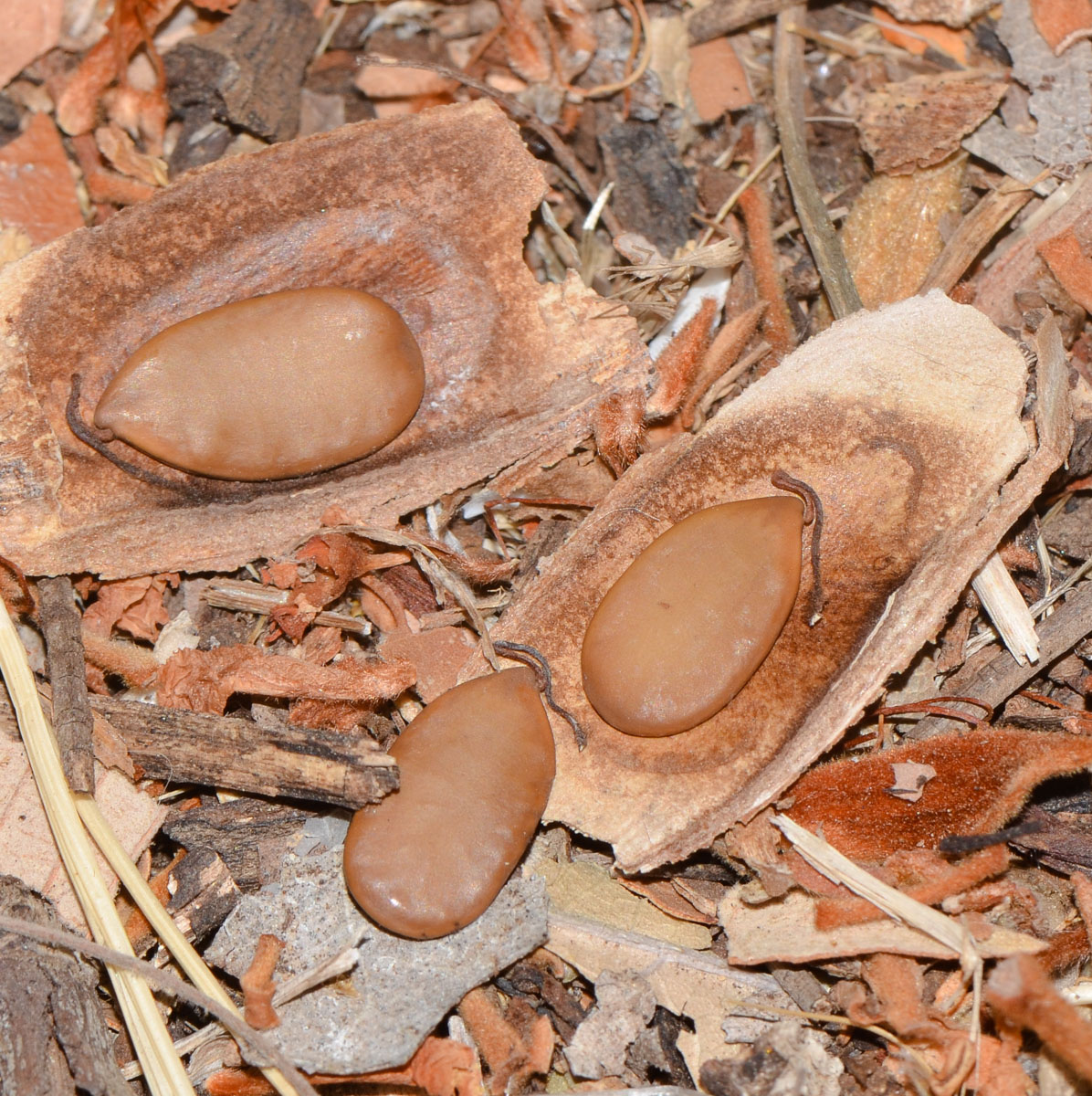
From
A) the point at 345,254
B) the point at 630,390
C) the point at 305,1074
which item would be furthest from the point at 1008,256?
the point at 305,1074

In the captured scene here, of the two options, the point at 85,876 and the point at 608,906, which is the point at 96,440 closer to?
the point at 85,876

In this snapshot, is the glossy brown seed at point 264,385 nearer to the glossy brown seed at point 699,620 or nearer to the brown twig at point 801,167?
the glossy brown seed at point 699,620

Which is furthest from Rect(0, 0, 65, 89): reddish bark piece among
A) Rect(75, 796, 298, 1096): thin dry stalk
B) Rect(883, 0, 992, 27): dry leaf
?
Rect(883, 0, 992, 27): dry leaf

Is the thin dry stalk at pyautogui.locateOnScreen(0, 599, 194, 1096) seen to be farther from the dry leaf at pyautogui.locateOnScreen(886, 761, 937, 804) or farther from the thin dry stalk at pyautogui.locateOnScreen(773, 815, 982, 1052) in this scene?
the dry leaf at pyautogui.locateOnScreen(886, 761, 937, 804)

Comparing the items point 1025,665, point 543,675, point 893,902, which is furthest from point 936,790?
point 543,675

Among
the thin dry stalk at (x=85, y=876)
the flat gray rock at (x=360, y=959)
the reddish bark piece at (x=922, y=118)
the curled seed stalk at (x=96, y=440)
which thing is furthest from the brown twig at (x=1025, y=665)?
the curled seed stalk at (x=96, y=440)
